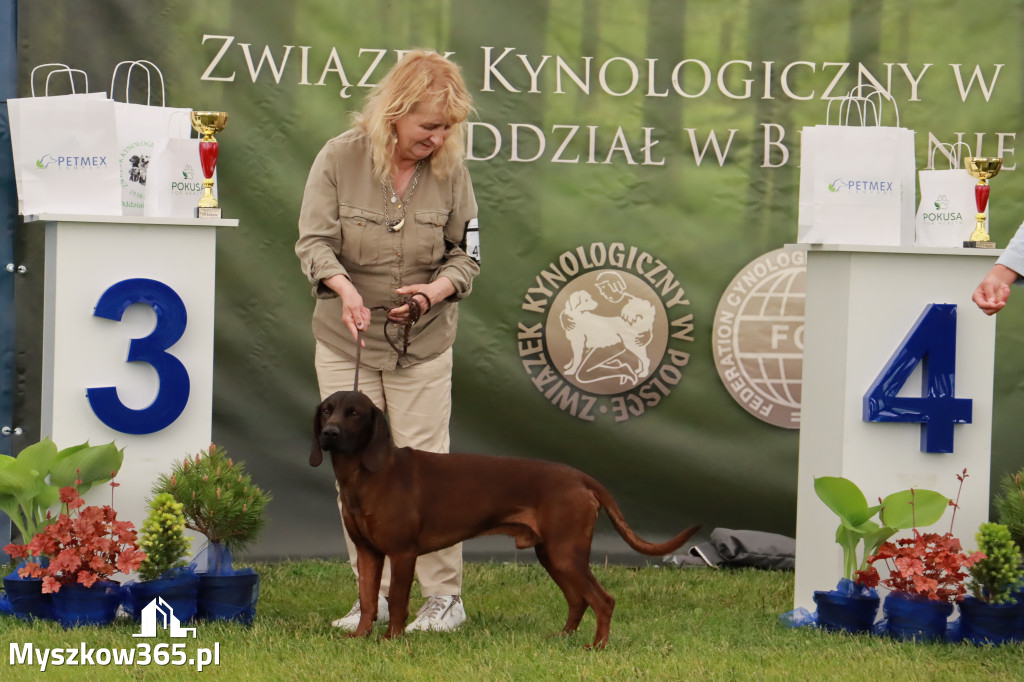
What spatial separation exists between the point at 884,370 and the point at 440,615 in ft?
5.18

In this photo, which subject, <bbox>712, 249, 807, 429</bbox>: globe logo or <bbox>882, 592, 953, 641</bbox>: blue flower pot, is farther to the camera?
<bbox>712, 249, 807, 429</bbox>: globe logo

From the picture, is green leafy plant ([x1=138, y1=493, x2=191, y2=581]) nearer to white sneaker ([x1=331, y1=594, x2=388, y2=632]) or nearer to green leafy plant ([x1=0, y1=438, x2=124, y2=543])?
green leafy plant ([x1=0, y1=438, x2=124, y2=543])

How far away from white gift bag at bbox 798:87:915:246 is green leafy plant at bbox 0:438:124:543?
2258mm

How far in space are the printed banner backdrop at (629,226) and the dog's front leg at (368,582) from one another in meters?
1.63

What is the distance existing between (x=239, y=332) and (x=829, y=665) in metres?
2.79

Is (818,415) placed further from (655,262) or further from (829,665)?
(655,262)

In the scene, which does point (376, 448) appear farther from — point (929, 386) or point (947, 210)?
point (947, 210)

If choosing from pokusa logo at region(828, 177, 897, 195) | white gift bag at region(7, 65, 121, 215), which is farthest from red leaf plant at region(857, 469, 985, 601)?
white gift bag at region(7, 65, 121, 215)

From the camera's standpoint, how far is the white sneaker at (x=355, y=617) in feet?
13.1

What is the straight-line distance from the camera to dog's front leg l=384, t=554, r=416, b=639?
12.2ft

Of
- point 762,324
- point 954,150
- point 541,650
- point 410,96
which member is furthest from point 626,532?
point 954,150

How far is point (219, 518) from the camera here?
3924mm

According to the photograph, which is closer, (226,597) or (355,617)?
(226,597)

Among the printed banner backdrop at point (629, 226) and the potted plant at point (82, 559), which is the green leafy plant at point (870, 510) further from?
the potted plant at point (82, 559)
